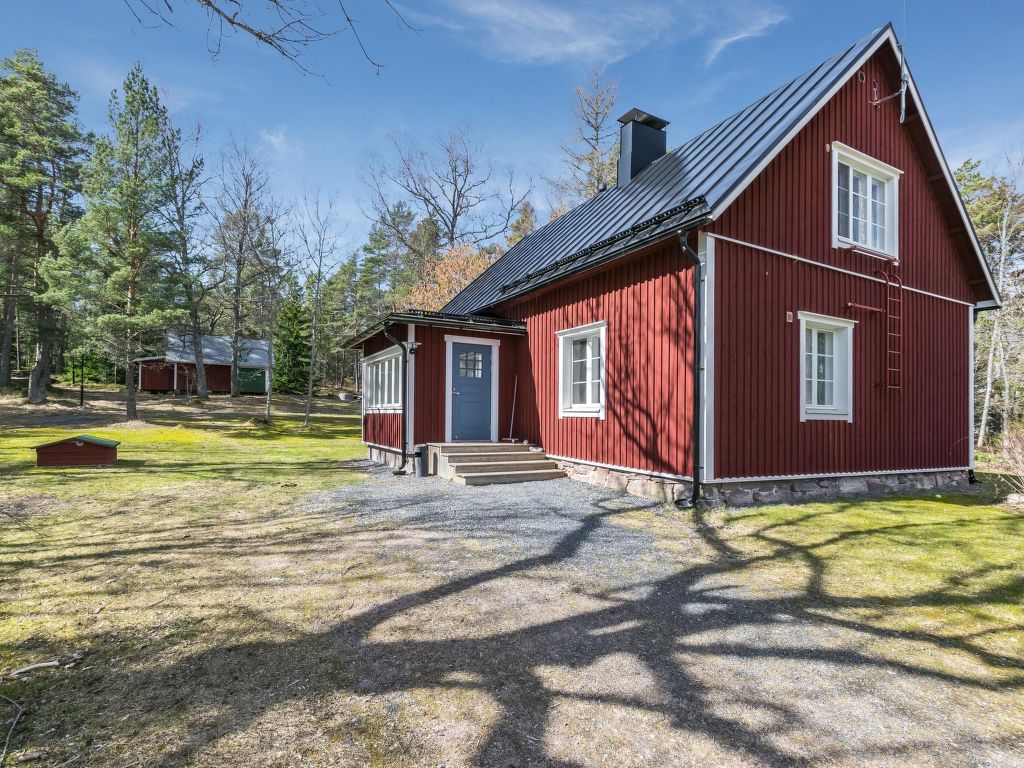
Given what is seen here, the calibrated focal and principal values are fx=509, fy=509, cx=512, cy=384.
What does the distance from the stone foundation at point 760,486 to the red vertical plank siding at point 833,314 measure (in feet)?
0.61

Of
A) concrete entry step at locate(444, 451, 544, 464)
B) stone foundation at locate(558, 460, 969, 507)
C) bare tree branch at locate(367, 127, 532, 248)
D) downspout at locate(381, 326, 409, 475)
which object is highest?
bare tree branch at locate(367, 127, 532, 248)

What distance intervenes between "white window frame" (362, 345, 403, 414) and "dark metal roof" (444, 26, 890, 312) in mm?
2385

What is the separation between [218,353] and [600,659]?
36.1 metres

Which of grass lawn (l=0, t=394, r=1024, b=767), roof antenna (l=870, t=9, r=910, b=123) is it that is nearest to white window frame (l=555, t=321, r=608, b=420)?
grass lawn (l=0, t=394, r=1024, b=767)

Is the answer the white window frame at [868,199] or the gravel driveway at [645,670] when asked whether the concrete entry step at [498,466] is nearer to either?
the gravel driveway at [645,670]

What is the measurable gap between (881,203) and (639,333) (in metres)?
5.08

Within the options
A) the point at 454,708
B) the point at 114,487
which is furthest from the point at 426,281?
the point at 454,708

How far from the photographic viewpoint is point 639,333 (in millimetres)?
7445

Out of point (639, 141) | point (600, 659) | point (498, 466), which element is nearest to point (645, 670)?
point (600, 659)

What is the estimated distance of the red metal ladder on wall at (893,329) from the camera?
8.20 m

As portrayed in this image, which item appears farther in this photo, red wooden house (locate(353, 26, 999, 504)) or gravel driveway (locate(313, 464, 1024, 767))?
red wooden house (locate(353, 26, 999, 504))

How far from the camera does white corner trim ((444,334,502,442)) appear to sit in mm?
9742

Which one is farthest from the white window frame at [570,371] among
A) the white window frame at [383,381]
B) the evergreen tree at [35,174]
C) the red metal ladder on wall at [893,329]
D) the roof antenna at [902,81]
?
the evergreen tree at [35,174]

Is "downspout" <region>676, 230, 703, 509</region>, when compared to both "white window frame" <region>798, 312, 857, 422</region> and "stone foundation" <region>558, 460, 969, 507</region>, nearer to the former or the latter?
"stone foundation" <region>558, 460, 969, 507</region>
